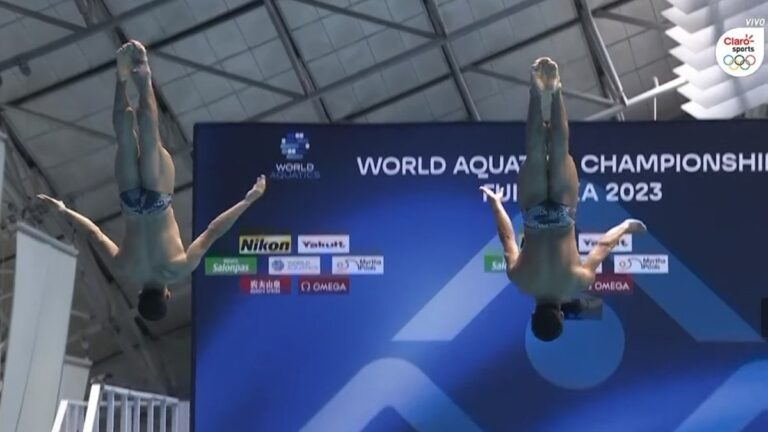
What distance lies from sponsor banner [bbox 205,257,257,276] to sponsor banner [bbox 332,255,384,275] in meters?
0.82

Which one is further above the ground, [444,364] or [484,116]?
[484,116]

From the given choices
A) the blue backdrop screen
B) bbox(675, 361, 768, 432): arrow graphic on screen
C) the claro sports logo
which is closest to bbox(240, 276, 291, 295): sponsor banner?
the blue backdrop screen

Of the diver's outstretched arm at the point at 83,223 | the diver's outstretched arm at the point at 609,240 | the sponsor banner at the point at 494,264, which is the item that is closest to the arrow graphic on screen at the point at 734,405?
the sponsor banner at the point at 494,264

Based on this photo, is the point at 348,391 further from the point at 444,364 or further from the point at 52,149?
the point at 52,149

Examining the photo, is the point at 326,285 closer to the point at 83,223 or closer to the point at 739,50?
the point at 83,223

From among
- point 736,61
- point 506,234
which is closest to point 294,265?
point 506,234

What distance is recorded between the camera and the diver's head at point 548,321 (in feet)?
36.3

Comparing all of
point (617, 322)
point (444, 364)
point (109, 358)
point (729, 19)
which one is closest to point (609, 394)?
point (617, 322)

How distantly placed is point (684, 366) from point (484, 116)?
967 centimetres

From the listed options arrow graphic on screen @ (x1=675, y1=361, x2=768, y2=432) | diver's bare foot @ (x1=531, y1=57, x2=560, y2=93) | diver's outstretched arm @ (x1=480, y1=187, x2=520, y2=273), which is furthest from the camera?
arrow graphic on screen @ (x1=675, y1=361, x2=768, y2=432)

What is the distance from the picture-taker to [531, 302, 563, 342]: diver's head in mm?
11078

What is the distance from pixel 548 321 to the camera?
11.1m

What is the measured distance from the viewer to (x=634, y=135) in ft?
47.1

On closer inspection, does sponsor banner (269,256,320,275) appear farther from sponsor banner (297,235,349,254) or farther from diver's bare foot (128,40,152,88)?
diver's bare foot (128,40,152,88)
